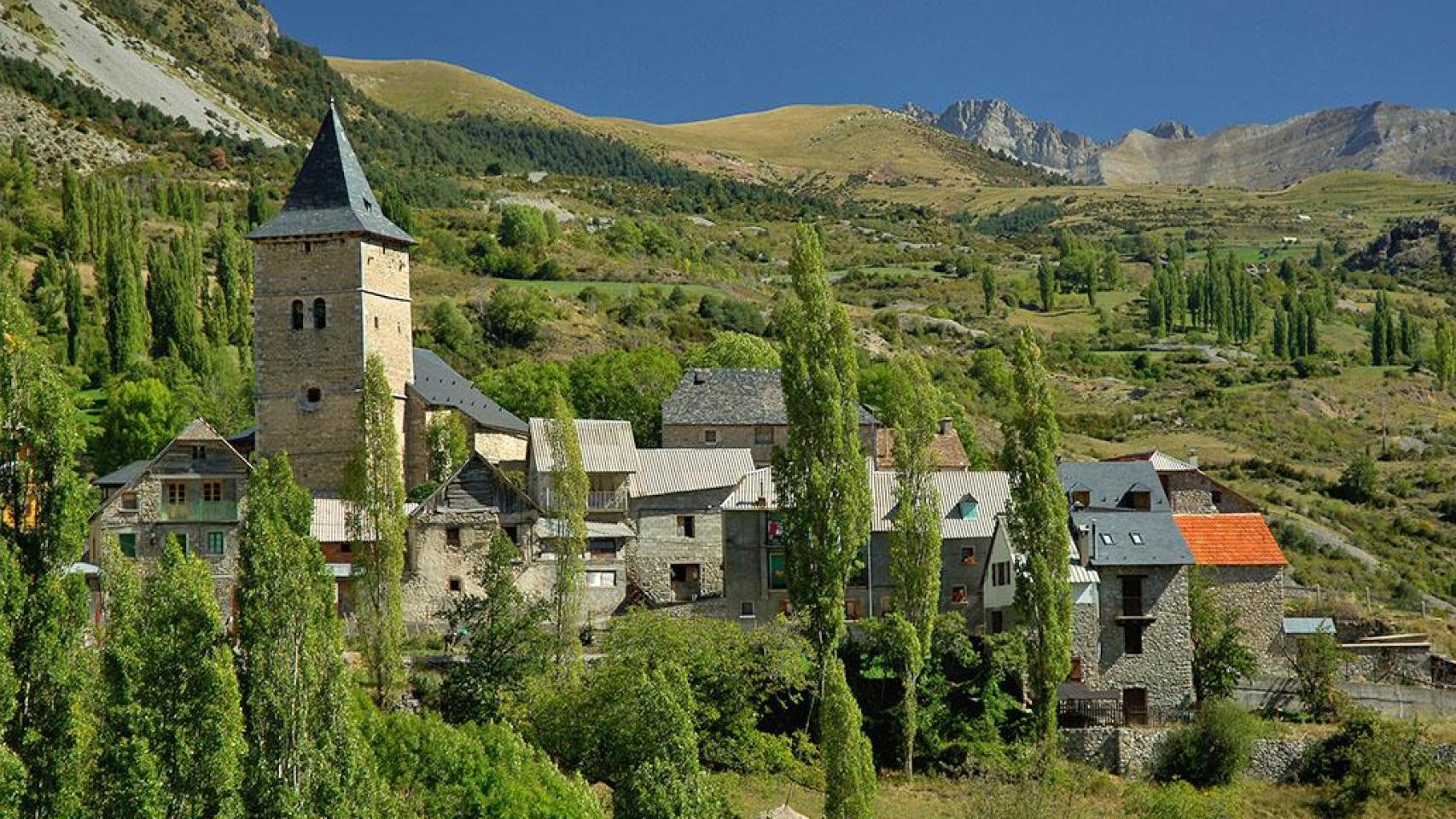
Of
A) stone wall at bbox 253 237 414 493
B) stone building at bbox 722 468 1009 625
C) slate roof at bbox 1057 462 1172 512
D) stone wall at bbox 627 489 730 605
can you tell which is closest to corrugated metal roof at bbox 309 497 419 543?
stone wall at bbox 253 237 414 493

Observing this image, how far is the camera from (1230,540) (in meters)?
56.5

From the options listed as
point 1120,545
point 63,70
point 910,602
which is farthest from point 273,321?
point 63,70

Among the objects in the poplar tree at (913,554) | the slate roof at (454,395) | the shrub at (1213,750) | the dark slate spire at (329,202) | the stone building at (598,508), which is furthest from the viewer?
the slate roof at (454,395)

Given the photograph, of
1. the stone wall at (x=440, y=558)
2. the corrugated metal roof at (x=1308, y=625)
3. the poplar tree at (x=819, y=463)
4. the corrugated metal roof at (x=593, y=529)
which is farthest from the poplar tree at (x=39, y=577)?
the corrugated metal roof at (x=1308, y=625)

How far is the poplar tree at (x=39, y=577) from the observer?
94.0ft

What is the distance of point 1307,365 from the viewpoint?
426 feet

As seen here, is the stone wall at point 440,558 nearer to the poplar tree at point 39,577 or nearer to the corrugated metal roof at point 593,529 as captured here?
the corrugated metal roof at point 593,529

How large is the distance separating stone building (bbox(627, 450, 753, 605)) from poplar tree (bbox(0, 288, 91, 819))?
28.1 metres

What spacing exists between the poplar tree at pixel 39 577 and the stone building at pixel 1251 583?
35.1 m

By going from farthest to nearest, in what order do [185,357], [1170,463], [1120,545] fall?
[185,357] < [1170,463] < [1120,545]

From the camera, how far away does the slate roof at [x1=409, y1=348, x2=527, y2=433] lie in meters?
63.4

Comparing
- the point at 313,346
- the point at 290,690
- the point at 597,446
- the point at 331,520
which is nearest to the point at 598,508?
the point at 597,446

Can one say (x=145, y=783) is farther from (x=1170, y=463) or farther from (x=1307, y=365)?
(x=1307, y=365)

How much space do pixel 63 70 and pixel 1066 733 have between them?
129 m
